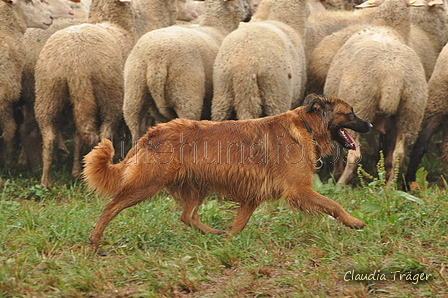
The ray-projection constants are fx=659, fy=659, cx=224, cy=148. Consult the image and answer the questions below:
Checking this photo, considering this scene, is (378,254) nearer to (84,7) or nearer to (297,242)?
(297,242)

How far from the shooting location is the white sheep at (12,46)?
7324mm

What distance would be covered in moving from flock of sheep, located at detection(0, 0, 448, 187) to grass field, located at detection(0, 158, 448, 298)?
1326mm

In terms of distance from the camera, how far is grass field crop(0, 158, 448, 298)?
3.80 m

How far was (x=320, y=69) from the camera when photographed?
27.3 feet

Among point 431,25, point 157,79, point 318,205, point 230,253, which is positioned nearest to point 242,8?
point 157,79

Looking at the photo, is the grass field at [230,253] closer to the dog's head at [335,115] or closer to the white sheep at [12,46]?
the dog's head at [335,115]

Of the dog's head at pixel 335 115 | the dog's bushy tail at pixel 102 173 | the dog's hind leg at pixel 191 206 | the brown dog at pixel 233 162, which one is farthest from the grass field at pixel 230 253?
the dog's head at pixel 335 115

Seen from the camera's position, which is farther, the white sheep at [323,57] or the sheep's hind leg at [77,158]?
the white sheep at [323,57]

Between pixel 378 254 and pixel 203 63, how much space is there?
3.71 metres

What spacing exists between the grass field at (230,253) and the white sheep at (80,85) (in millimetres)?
1526

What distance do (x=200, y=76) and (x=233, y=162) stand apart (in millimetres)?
2587

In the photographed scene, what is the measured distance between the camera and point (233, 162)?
4.73 meters

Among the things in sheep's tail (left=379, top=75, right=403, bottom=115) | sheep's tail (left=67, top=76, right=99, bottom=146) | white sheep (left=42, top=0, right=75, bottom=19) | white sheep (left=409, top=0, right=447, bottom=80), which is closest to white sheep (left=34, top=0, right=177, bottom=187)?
sheep's tail (left=67, top=76, right=99, bottom=146)

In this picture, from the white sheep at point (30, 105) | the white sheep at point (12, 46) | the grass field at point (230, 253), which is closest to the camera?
the grass field at point (230, 253)
